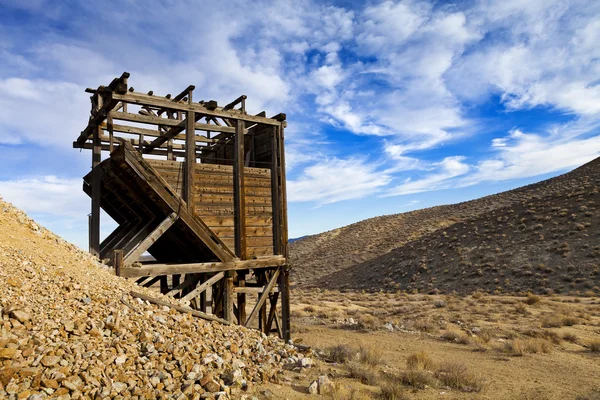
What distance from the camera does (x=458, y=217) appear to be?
205 ft

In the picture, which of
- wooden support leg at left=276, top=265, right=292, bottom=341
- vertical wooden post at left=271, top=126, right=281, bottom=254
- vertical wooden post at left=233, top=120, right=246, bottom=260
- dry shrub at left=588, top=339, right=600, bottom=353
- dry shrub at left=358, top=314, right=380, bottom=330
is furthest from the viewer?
dry shrub at left=358, top=314, right=380, bottom=330

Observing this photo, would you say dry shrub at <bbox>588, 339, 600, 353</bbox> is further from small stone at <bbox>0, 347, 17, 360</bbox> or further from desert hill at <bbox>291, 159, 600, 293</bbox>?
desert hill at <bbox>291, 159, 600, 293</bbox>

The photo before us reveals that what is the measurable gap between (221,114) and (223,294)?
5431 mm

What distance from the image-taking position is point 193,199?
38.3ft

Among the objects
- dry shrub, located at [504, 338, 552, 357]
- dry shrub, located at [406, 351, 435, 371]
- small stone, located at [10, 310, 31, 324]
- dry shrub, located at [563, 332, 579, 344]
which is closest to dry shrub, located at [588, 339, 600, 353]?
dry shrub, located at [563, 332, 579, 344]

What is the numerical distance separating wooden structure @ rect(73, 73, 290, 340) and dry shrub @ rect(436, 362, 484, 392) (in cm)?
579

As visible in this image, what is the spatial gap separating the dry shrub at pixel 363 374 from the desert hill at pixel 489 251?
83.1 feet

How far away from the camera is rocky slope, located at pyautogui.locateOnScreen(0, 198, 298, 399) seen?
5.45 metres

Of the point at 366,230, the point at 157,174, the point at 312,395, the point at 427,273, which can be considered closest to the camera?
the point at 312,395

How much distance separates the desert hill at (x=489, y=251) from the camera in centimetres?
3219

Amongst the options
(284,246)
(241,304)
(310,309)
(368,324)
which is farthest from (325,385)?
(310,309)

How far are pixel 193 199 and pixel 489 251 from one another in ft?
115

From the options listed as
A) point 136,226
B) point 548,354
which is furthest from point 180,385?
point 548,354

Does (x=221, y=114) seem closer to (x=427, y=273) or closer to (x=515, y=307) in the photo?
(x=515, y=307)
